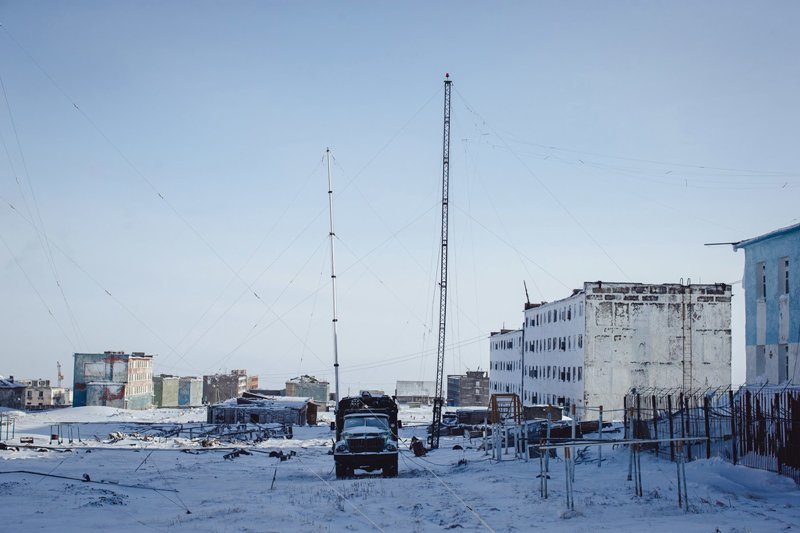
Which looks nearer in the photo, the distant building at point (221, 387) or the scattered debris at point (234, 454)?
the scattered debris at point (234, 454)

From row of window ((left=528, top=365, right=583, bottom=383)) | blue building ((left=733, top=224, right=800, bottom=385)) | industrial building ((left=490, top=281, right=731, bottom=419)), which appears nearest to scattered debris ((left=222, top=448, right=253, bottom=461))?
blue building ((left=733, top=224, right=800, bottom=385))

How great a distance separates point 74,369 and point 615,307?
83584 millimetres

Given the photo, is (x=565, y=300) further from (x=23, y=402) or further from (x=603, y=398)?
(x=23, y=402)

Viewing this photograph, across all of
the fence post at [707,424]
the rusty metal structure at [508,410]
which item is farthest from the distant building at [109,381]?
the fence post at [707,424]

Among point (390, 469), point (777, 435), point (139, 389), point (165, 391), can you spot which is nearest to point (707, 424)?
point (777, 435)

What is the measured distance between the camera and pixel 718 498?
18141 millimetres

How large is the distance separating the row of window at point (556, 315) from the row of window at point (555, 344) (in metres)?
2.05

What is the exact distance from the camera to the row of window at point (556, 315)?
72.9m

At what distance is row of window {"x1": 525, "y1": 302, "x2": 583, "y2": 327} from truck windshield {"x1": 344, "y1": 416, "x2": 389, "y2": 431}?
45538 millimetres

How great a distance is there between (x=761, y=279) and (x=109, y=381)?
318ft

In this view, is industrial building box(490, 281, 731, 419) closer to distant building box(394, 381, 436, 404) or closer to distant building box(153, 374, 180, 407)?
distant building box(153, 374, 180, 407)

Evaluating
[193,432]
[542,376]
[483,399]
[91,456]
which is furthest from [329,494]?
[483,399]

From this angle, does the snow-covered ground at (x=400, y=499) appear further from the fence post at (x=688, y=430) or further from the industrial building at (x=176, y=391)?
the industrial building at (x=176, y=391)

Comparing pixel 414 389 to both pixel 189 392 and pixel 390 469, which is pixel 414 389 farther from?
pixel 390 469
